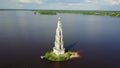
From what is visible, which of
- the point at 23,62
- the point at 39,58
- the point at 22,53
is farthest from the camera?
the point at 22,53

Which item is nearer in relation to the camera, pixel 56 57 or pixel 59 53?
pixel 56 57

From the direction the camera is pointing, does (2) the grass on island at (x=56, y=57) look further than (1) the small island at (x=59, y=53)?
No

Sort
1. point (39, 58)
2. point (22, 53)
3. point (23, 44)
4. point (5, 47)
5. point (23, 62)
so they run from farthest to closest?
point (23, 44), point (5, 47), point (22, 53), point (39, 58), point (23, 62)

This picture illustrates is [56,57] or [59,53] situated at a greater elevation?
[59,53]

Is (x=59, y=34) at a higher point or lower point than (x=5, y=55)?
higher

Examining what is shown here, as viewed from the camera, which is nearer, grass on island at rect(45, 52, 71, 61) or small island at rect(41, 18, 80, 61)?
grass on island at rect(45, 52, 71, 61)

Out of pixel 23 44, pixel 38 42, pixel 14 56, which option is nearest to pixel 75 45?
pixel 38 42

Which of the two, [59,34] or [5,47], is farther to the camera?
[5,47]

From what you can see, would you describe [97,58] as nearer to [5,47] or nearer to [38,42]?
[38,42]

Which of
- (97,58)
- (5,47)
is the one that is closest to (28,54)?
(5,47)
